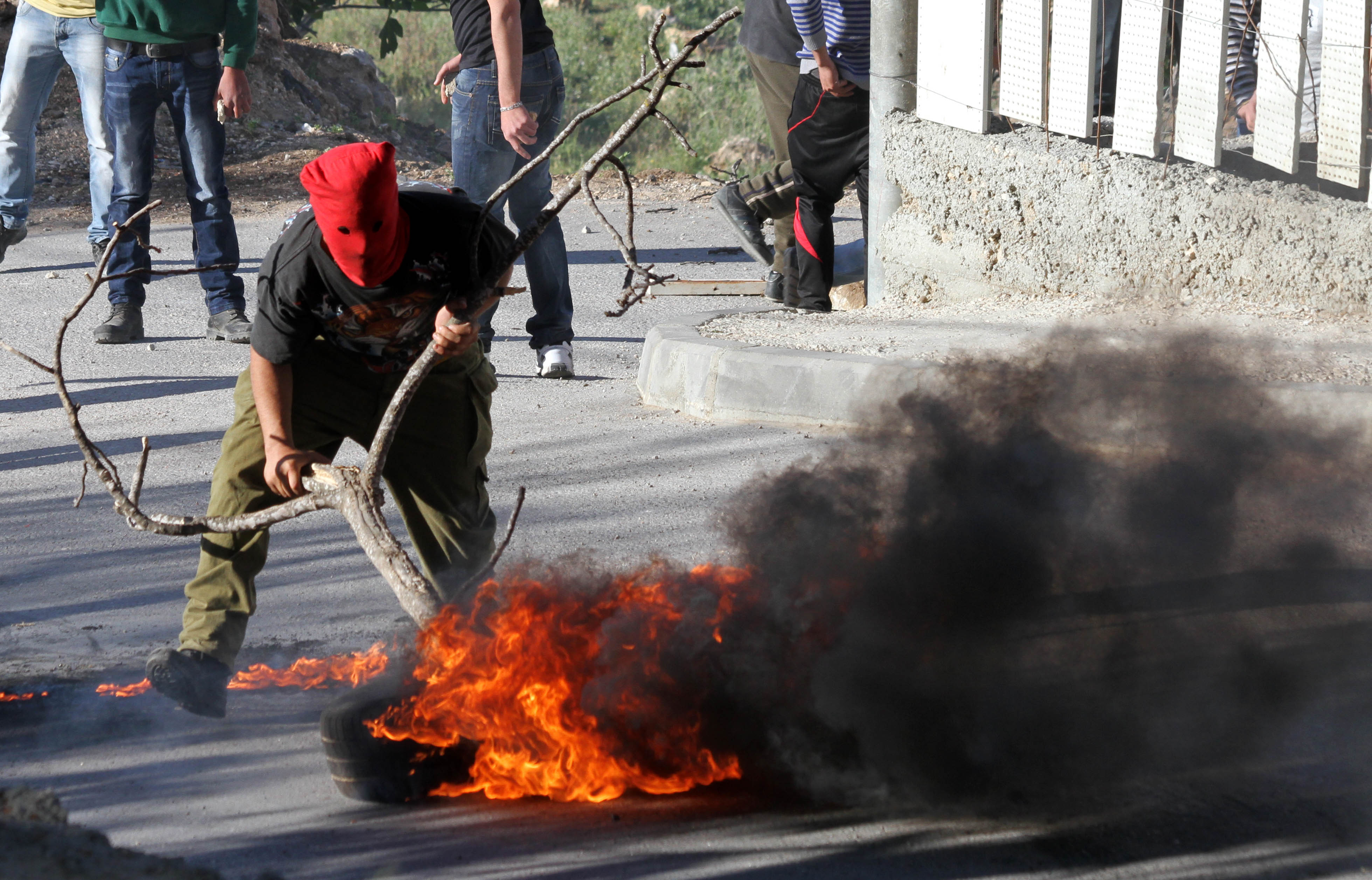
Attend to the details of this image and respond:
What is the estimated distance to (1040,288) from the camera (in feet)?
20.1

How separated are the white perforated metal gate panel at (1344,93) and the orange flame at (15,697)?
4.94 m

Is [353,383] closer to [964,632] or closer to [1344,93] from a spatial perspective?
[964,632]

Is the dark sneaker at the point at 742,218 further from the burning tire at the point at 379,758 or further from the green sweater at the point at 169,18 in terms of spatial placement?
the burning tire at the point at 379,758

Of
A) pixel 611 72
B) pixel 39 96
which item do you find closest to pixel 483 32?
pixel 39 96

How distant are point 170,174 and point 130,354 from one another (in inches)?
223

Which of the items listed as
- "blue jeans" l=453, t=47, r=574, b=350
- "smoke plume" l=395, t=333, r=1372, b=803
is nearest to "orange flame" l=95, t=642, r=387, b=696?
"smoke plume" l=395, t=333, r=1372, b=803

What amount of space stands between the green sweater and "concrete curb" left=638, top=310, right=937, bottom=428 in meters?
2.59

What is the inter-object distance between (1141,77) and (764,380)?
81.5 inches

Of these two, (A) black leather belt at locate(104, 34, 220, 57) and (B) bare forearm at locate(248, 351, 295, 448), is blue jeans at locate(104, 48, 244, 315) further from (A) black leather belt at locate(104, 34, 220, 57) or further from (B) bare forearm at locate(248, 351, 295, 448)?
(B) bare forearm at locate(248, 351, 295, 448)

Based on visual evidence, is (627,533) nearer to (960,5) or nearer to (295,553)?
(295,553)

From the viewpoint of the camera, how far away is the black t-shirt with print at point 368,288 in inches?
123

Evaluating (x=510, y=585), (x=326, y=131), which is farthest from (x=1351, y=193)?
(x=326, y=131)

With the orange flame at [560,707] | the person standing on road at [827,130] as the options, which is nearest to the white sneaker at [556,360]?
the person standing on road at [827,130]

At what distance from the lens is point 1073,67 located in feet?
19.2
